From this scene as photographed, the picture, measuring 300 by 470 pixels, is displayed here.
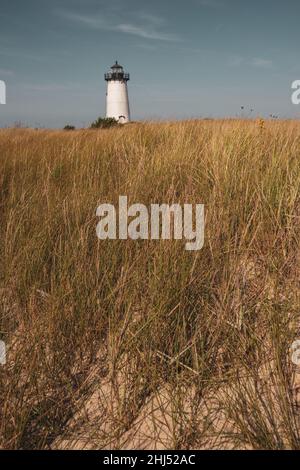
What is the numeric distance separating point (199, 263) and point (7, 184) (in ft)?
8.08

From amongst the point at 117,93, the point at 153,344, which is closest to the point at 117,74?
the point at 117,93

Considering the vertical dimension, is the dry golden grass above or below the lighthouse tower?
below

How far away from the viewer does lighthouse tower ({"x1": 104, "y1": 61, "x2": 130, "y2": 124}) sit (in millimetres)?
25812

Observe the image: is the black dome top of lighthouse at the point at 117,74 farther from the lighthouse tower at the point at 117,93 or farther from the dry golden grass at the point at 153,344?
the dry golden grass at the point at 153,344

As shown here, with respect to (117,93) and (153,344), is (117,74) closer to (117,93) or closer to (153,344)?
(117,93)

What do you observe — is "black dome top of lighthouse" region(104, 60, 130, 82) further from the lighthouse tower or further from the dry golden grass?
the dry golden grass

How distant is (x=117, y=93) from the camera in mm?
26016

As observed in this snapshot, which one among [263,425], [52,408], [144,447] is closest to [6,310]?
[52,408]

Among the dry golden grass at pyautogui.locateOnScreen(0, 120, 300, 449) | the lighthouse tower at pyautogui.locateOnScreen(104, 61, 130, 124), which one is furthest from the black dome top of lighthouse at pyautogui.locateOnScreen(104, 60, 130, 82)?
the dry golden grass at pyautogui.locateOnScreen(0, 120, 300, 449)

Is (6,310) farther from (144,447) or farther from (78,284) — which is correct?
(144,447)

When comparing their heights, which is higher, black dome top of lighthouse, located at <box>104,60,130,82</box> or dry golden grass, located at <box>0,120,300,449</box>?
black dome top of lighthouse, located at <box>104,60,130,82</box>

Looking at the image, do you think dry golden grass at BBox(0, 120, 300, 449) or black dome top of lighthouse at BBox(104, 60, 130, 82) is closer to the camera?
dry golden grass at BBox(0, 120, 300, 449)

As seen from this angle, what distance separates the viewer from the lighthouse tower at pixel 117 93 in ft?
84.7

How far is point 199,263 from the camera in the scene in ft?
5.60
